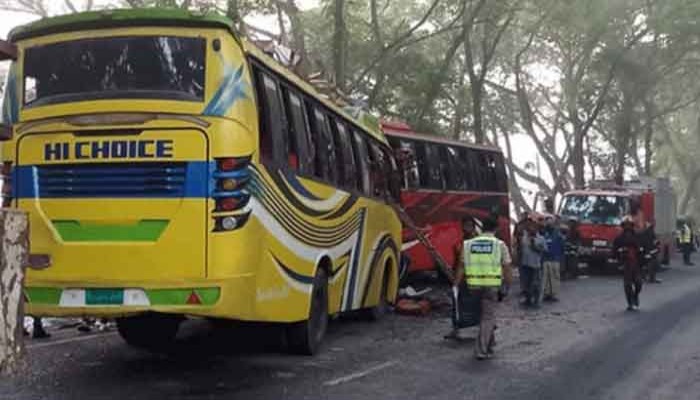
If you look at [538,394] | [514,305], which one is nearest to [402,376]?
[538,394]

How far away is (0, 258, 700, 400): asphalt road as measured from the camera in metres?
8.66

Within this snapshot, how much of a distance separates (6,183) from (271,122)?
238 centimetres

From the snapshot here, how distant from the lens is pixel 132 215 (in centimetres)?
789

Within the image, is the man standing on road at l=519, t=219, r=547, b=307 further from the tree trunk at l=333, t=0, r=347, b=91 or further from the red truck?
the red truck

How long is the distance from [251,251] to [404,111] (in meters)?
21.9

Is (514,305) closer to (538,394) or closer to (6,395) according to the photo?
(538,394)

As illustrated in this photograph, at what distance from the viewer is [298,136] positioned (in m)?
10.0

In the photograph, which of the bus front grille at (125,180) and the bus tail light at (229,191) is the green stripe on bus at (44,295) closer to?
the bus front grille at (125,180)

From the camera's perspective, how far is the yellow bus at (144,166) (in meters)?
7.86

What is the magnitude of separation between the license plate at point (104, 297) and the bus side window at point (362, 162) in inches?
212

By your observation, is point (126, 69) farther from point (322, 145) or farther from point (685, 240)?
point (685, 240)

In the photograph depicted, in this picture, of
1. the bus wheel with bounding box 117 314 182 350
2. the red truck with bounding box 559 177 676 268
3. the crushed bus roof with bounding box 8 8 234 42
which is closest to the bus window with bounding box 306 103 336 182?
the bus wheel with bounding box 117 314 182 350

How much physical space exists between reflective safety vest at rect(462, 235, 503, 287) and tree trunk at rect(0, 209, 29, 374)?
8.04m

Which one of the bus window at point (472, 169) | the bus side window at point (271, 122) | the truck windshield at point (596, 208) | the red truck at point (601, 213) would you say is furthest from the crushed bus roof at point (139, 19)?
the truck windshield at point (596, 208)
